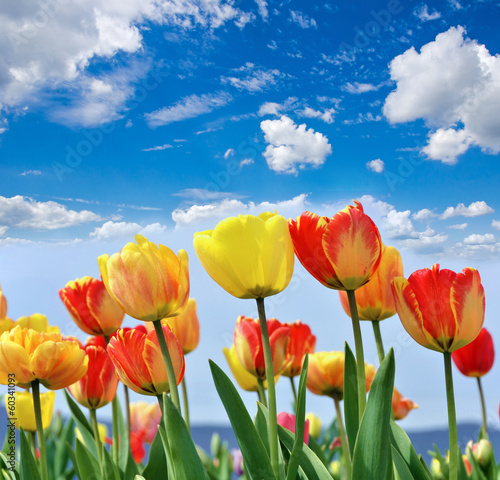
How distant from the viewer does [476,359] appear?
1.36 metres

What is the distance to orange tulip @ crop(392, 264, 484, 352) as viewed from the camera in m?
0.73

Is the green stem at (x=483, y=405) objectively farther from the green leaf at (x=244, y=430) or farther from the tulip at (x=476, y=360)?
the green leaf at (x=244, y=430)

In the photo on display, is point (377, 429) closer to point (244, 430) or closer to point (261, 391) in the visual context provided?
point (244, 430)

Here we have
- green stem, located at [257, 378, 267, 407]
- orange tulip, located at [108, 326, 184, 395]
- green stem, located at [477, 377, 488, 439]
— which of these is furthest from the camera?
green stem, located at [477, 377, 488, 439]

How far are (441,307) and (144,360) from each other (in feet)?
1.48

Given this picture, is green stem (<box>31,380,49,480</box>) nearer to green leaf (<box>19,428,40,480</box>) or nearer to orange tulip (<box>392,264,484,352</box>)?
green leaf (<box>19,428,40,480</box>)

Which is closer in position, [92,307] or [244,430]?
[244,430]

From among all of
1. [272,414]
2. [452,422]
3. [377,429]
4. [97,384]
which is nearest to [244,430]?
[272,414]

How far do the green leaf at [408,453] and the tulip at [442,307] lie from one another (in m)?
0.19

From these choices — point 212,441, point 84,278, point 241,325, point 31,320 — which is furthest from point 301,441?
point 212,441

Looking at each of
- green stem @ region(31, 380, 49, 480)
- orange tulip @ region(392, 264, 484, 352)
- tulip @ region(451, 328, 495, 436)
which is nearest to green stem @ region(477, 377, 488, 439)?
tulip @ region(451, 328, 495, 436)

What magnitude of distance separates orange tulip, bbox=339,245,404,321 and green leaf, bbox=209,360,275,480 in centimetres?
25

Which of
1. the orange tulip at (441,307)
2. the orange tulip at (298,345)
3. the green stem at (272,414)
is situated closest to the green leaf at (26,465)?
the green stem at (272,414)

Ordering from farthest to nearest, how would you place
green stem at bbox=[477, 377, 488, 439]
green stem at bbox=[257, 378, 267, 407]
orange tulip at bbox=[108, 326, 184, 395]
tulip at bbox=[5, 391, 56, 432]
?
green stem at bbox=[477, 377, 488, 439] < tulip at bbox=[5, 391, 56, 432] < green stem at bbox=[257, 378, 267, 407] < orange tulip at bbox=[108, 326, 184, 395]
